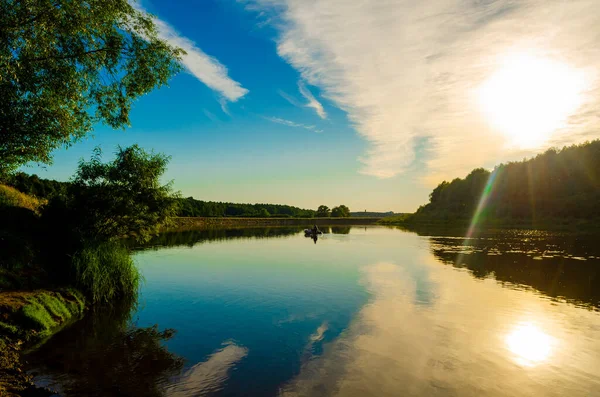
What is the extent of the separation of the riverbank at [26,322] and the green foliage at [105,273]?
1.02 m

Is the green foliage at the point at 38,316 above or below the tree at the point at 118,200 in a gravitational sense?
below

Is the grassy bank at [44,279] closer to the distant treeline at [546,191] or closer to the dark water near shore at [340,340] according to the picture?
the dark water near shore at [340,340]

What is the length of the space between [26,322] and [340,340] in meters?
15.4

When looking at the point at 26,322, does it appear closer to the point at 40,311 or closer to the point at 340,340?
the point at 40,311

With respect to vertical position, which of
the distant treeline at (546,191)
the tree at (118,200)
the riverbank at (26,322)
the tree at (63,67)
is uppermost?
the distant treeline at (546,191)

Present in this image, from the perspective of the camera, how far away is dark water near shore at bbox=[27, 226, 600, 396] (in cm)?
1275

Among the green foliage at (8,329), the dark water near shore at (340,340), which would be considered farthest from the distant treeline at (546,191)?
the green foliage at (8,329)

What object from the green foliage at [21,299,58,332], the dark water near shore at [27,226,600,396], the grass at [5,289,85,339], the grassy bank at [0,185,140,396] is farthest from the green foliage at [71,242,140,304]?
the green foliage at [21,299,58,332]

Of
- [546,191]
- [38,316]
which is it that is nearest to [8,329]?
[38,316]

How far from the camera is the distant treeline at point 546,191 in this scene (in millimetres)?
133125

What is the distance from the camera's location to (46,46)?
15.8 meters

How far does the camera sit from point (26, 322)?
16.4m

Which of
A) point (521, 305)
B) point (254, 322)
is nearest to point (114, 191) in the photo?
point (254, 322)

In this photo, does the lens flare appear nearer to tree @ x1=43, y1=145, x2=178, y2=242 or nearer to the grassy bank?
the grassy bank
